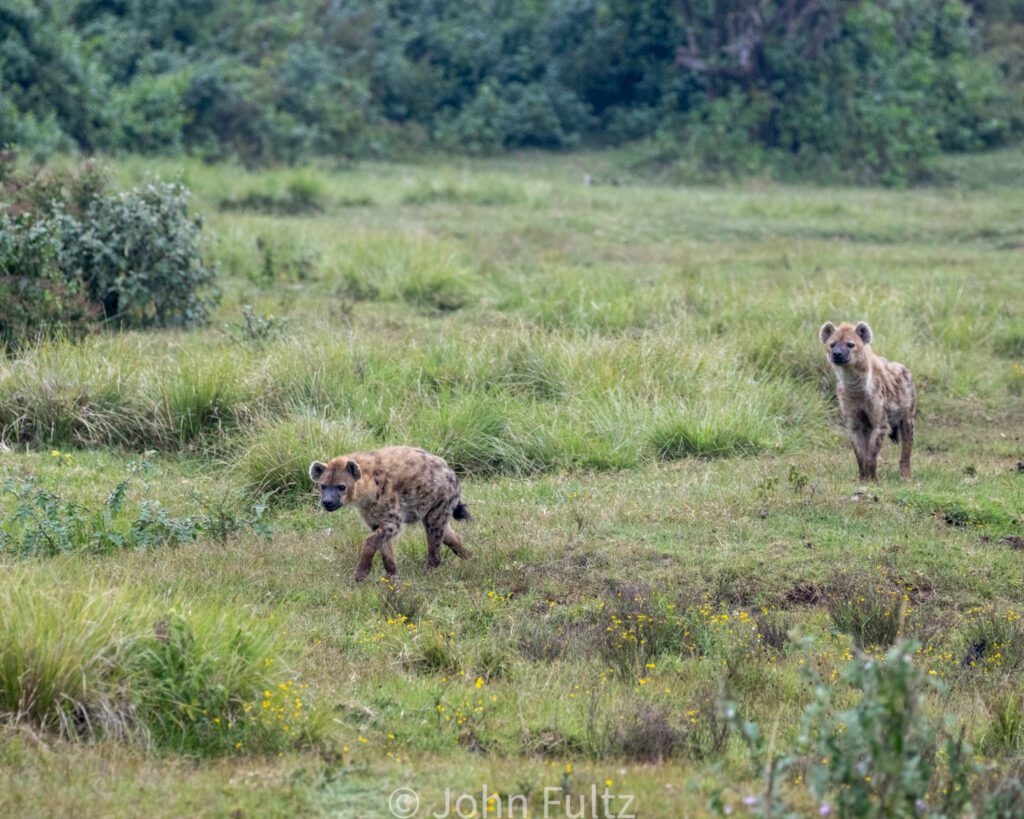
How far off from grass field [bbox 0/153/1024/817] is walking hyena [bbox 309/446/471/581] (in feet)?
0.72

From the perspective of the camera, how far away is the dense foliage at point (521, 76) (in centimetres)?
2702

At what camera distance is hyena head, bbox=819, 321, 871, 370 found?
10.5 m

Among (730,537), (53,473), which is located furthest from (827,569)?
(53,473)

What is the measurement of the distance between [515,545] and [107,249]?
7.05m

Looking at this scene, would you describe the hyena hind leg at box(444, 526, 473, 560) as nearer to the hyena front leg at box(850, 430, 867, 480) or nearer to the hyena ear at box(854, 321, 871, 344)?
the hyena front leg at box(850, 430, 867, 480)

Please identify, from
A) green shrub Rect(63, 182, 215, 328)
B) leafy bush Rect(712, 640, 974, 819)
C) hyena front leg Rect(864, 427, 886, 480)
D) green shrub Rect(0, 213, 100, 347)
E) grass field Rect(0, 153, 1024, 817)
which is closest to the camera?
leafy bush Rect(712, 640, 974, 819)

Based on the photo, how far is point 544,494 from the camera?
33.5 feet

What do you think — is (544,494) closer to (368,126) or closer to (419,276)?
(419,276)

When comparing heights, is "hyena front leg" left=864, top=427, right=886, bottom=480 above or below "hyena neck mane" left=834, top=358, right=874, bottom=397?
below

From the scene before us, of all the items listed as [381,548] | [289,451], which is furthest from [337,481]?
[289,451]

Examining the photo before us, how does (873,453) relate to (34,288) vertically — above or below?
below

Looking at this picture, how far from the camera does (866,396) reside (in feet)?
35.0

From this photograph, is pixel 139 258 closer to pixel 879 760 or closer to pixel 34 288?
pixel 34 288

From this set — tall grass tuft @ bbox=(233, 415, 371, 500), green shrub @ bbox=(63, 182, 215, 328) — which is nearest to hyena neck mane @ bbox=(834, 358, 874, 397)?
tall grass tuft @ bbox=(233, 415, 371, 500)
